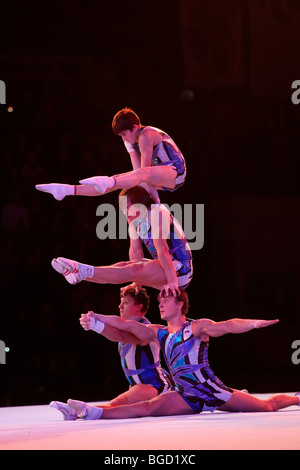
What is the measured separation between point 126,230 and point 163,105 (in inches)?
58.1

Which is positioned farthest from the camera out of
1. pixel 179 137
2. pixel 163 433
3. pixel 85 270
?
pixel 179 137

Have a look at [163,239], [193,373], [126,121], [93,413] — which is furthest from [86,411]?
[126,121]

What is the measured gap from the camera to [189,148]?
8.37m

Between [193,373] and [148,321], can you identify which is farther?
[148,321]

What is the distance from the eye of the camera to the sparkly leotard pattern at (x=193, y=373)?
14.2 feet

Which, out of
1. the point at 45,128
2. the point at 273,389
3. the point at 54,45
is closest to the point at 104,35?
the point at 54,45

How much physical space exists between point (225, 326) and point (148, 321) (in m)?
0.88

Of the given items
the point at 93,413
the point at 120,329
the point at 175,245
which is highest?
the point at 175,245

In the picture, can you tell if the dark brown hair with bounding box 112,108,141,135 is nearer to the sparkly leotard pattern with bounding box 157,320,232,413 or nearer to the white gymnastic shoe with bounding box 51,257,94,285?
the white gymnastic shoe with bounding box 51,257,94,285

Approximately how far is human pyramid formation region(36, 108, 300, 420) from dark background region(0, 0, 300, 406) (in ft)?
9.36

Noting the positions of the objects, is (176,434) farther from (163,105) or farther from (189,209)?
(163,105)

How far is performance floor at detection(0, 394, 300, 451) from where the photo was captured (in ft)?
9.64

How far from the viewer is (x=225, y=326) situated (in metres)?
4.10

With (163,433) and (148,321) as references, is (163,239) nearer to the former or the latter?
(148,321)
